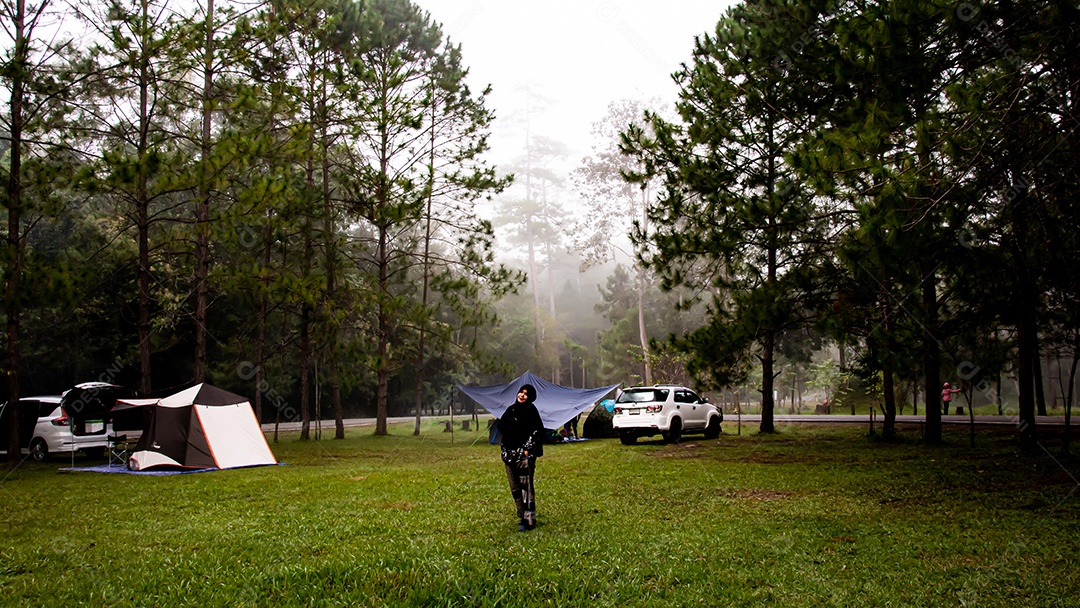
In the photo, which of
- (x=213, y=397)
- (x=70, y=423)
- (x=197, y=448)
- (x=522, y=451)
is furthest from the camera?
(x=70, y=423)

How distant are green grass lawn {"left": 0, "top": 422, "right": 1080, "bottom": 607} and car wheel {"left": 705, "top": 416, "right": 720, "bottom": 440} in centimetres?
811

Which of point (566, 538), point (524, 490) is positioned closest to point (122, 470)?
point (524, 490)

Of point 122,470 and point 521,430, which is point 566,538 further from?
point 122,470

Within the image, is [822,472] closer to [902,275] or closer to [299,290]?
[902,275]

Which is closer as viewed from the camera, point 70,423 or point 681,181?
point 681,181

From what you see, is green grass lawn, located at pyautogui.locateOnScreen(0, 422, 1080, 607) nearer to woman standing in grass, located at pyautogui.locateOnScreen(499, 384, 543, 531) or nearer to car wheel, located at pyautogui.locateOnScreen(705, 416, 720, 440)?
woman standing in grass, located at pyautogui.locateOnScreen(499, 384, 543, 531)

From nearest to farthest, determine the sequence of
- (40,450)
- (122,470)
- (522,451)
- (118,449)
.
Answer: (522,451) → (122,470) → (118,449) → (40,450)

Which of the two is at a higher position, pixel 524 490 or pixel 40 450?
pixel 524 490

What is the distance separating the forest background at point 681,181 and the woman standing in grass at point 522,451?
4.57 metres

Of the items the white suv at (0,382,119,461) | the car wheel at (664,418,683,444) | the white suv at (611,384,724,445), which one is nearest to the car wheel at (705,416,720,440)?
the white suv at (611,384,724,445)

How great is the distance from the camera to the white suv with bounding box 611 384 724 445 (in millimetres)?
19819

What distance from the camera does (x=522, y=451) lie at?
7.88 metres

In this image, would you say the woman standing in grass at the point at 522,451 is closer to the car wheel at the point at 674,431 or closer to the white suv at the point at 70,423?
the car wheel at the point at 674,431

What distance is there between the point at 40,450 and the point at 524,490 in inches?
597
